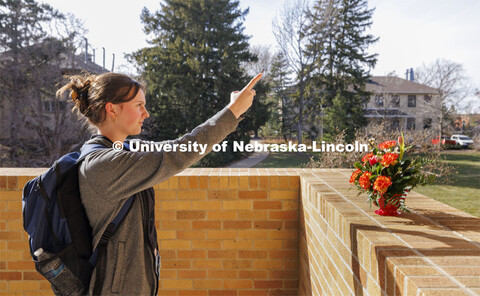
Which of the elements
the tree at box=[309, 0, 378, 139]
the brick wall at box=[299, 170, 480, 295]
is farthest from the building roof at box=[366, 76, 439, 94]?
the brick wall at box=[299, 170, 480, 295]

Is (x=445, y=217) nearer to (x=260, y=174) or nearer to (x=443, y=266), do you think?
(x=443, y=266)

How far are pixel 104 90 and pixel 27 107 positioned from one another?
1612 cm

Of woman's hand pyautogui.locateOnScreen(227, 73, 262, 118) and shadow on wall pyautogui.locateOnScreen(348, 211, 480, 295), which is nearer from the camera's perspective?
shadow on wall pyautogui.locateOnScreen(348, 211, 480, 295)

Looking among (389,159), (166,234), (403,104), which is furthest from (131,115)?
(403,104)

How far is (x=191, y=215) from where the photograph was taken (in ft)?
7.83

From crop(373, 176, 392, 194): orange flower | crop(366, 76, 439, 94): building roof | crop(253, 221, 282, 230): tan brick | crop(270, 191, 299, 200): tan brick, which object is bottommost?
crop(253, 221, 282, 230): tan brick

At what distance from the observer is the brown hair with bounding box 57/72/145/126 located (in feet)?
4.03

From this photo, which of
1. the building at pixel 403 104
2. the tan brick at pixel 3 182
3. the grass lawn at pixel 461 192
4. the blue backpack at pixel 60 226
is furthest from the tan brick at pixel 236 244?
the building at pixel 403 104

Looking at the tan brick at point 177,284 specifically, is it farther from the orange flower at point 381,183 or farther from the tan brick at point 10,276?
the orange flower at point 381,183

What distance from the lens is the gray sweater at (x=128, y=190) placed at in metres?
1.05

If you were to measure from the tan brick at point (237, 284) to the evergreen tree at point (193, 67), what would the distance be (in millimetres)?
16994

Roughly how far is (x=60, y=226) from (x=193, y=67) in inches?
738

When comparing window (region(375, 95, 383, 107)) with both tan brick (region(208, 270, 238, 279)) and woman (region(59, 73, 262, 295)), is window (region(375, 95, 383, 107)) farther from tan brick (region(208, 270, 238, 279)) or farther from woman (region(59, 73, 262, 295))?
woman (region(59, 73, 262, 295))

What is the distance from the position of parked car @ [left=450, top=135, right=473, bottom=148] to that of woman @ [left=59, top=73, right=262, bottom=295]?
33.5 m
